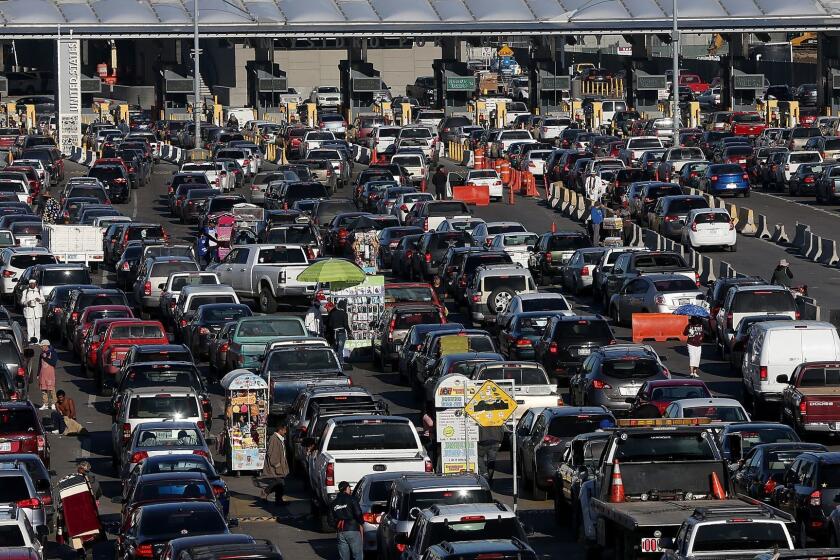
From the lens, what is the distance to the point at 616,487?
21297 mm

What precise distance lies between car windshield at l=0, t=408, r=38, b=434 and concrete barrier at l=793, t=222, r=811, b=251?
2969 cm

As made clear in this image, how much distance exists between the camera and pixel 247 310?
131ft

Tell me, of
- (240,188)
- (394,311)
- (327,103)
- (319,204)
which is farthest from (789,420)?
(327,103)

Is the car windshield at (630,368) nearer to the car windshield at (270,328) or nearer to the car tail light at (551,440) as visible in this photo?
the car tail light at (551,440)

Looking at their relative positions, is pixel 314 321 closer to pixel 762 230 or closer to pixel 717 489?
pixel 717 489

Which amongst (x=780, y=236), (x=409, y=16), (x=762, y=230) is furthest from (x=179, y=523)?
(x=409, y=16)

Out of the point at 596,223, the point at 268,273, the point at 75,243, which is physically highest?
the point at 75,243

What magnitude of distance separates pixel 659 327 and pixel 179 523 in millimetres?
21387

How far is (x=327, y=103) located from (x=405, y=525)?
10593 centimetres

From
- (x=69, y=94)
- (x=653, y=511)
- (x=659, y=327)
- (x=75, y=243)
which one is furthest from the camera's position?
(x=69, y=94)

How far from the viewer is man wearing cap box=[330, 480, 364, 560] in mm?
22281

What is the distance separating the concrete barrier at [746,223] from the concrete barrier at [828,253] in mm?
5641

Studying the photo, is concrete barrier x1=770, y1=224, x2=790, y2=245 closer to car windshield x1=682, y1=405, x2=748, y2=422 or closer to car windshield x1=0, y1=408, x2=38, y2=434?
car windshield x1=682, y1=405, x2=748, y2=422

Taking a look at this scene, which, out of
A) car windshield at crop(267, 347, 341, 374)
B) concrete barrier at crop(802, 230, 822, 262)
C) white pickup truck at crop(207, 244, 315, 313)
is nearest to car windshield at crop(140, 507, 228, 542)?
car windshield at crop(267, 347, 341, 374)
